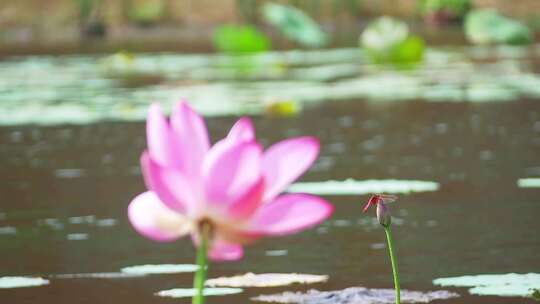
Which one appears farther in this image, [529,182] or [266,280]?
[529,182]

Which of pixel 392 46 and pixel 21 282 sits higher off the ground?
pixel 392 46

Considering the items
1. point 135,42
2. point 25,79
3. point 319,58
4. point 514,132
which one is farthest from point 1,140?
point 135,42

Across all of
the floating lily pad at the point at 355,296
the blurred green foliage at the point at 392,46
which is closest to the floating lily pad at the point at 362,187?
the floating lily pad at the point at 355,296

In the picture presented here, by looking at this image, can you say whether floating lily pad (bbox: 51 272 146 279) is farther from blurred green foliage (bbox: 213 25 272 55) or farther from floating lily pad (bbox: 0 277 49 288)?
blurred green foliage (bbox: 213 25 272 55)

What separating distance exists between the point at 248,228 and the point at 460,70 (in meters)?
11.2

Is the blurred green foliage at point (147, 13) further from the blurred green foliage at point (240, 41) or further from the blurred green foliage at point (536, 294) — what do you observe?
the blurred green foliage at point (536, 294)

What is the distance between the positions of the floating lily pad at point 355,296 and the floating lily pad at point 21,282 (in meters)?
0.62

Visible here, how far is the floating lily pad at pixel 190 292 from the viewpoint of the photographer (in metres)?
3.56

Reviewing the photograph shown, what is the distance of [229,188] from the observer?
170 cm

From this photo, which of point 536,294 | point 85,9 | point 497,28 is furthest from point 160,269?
point 85,9

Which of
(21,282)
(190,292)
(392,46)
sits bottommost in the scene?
(190,292)

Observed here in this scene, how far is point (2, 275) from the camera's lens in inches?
156

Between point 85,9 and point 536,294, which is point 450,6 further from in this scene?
point 536,294

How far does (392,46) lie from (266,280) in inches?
398
